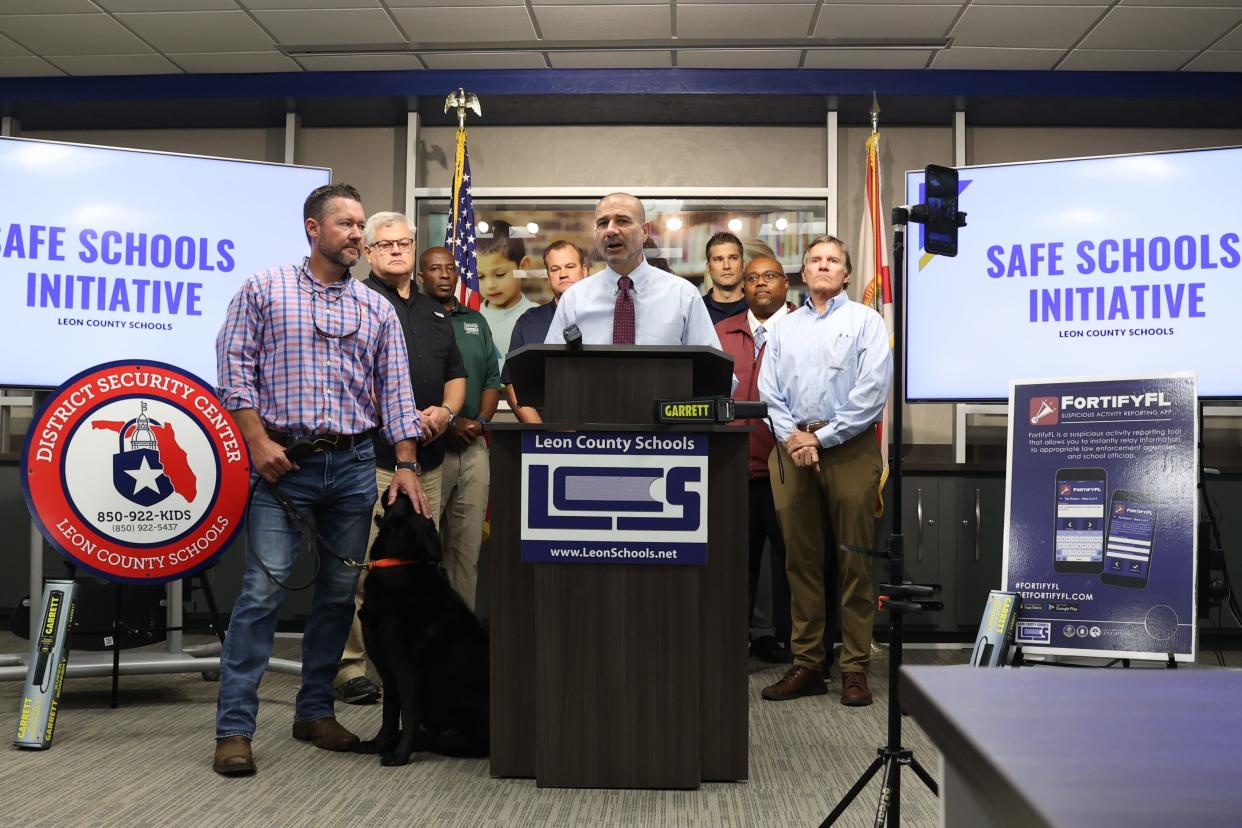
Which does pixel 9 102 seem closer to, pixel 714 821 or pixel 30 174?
pixel 30 174

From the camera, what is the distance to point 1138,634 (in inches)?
145

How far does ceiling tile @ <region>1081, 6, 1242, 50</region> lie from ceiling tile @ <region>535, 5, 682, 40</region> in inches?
84.3

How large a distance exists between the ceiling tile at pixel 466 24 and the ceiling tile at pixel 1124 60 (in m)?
2.88

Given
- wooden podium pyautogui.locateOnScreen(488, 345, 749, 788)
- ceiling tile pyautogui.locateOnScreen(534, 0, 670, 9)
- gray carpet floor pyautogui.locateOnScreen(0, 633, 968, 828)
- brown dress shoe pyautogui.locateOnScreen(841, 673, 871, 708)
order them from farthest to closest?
ceiling tile pyautogui.locateOnScreen(534, 0, 670, 9) → brown dress shoe pyautogui.locateOnScreen(841, 673, 871, 708) → wooden podium pyautogui.locateOnScreen(488, 345, 749, 788) → gray carpet floor pyautogui.locateOnScreen(0, 633, 968, 828)

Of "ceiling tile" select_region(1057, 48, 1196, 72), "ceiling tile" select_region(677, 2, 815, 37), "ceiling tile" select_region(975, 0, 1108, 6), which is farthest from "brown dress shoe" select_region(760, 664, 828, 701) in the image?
"ceiling tile" select_region(1057, 48, 1196, 72)

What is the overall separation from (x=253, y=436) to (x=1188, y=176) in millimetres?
4179

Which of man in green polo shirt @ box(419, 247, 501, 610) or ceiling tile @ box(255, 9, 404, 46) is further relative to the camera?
ceiling tile @ box(255, 9, 404, 46)

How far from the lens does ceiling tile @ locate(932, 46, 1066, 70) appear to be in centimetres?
560

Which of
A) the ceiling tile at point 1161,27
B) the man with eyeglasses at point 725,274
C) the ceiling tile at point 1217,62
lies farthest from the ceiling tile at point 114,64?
the ceiling tile at point 1217,62

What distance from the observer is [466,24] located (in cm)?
542

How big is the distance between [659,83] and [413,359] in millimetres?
2631

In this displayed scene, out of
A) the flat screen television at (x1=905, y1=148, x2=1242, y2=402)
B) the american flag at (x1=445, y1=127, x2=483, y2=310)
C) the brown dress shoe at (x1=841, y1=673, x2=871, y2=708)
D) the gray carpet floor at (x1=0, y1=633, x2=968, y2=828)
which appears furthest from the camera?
the american flag at (x1=445, y1=127, x2=483, y2=310)

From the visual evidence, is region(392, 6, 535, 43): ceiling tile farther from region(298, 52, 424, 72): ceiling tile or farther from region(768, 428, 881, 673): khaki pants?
region(768, 428, 881, 673): khaki pants

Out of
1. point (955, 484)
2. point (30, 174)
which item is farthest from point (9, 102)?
point (955, 484)
